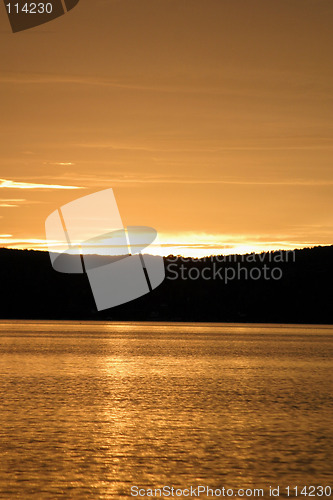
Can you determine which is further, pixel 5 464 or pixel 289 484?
pixel 5 464

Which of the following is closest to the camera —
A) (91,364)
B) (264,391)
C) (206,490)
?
(206,490)

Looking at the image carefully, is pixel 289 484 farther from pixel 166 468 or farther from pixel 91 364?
pixel 91 364

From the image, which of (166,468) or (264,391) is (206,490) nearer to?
(166,468)

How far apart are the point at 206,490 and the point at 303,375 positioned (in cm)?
4657

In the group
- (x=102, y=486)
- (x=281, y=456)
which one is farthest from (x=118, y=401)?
(x=102, y=486)

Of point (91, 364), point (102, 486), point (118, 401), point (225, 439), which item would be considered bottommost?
point (91, 364)

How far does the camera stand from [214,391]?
5228cm

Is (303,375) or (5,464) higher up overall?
(5,464)

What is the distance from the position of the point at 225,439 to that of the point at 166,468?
6306 millimetres

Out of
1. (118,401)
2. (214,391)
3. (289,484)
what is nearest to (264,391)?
(214,391)

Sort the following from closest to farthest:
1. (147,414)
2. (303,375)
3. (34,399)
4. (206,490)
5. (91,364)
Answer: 1. (206,490)
2. (147,414)
3. (34,399)
4. (303,375)
5. (91,364)

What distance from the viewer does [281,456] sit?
91.6ft

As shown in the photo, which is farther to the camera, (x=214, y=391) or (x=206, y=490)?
(x=214, y=391)

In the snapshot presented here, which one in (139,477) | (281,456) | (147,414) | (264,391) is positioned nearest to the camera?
(139,477)
